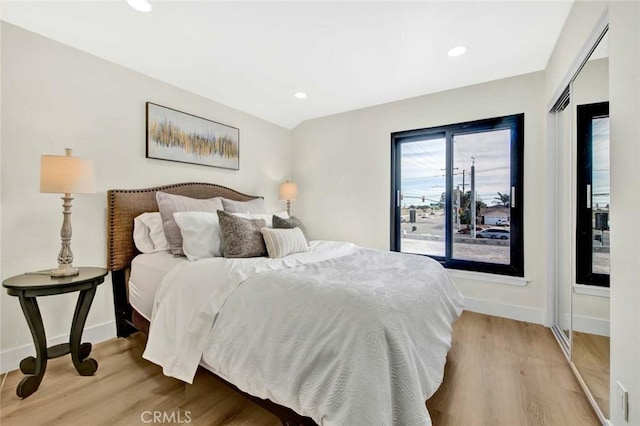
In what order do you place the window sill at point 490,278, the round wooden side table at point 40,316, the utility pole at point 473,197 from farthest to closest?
the utility pole at point 473,197 < the window sill at point 490,278 < the round wooden side table at point 40,316

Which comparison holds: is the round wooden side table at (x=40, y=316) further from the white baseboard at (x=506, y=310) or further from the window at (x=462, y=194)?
the white baseboard at (x=506, y=310)

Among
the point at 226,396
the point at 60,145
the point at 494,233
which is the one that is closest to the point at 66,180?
the point at 60,145

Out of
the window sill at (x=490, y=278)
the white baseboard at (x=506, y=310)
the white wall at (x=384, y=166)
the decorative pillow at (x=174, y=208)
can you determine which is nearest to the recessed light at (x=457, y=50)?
the white wall at (x=384, y=166)

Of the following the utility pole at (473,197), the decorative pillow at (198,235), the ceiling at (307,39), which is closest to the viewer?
the ceiling at (307,39)

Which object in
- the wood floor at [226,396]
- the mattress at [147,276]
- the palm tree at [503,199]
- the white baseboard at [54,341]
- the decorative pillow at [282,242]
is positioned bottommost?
the wood floor at [226,396]

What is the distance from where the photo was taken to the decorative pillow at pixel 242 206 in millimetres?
2914

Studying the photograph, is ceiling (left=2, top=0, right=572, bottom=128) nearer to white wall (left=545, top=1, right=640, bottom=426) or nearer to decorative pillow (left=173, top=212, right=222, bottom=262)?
white wall (left=545, top=1, right=640, bottom=426)

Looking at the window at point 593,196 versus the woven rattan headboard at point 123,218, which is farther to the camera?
the woven rattan headboard at point 123,218

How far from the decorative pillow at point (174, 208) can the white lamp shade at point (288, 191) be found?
1.25m

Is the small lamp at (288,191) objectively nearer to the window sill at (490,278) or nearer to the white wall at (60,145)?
the white wall at (60,145)

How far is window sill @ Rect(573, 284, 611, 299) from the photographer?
152cm

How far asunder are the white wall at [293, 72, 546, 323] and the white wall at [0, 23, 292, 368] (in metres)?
1.89

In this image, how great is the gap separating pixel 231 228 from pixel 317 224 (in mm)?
2204

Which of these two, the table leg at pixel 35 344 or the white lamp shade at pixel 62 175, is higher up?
the white lamp shade at pixel 62 175
